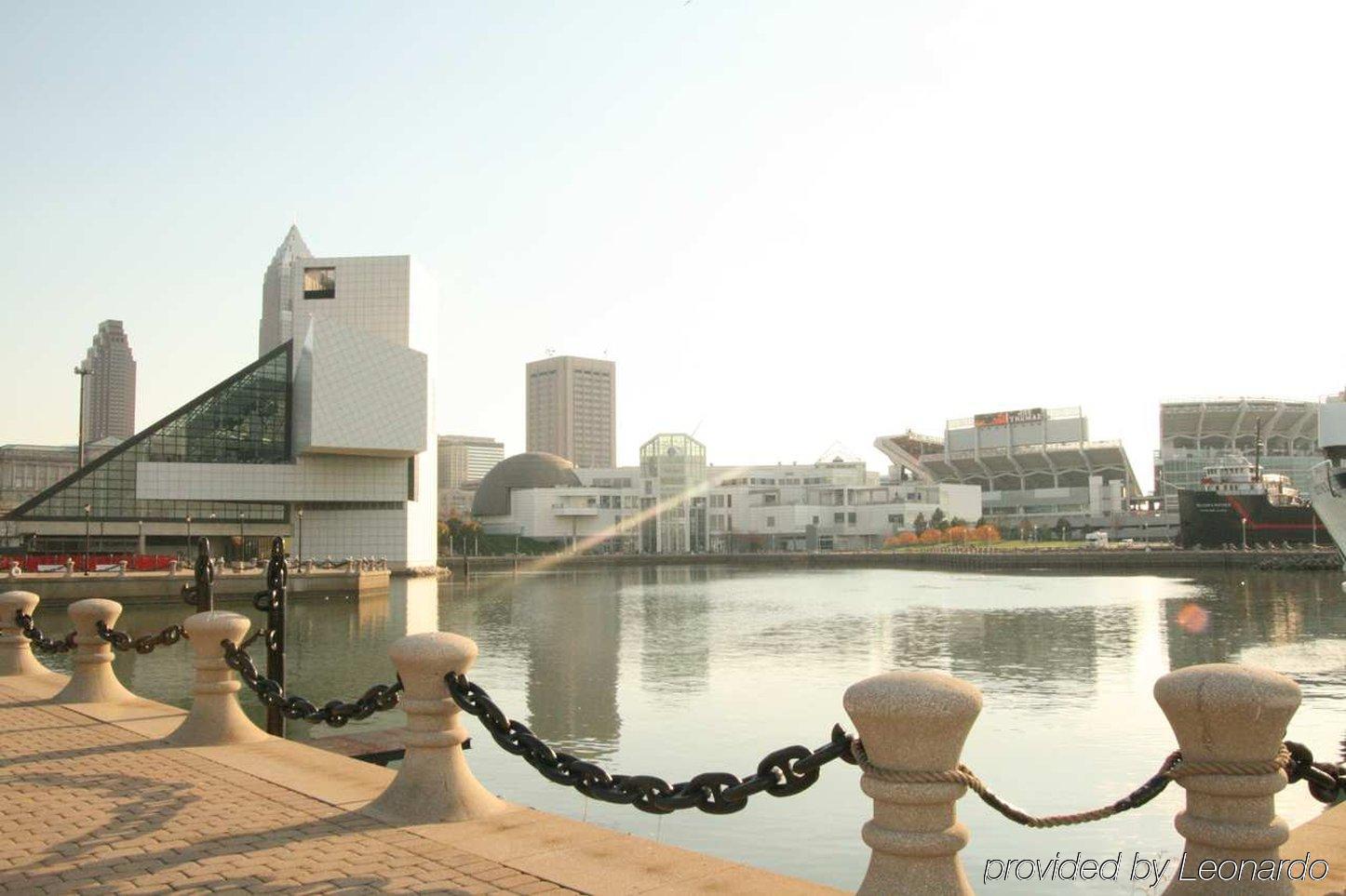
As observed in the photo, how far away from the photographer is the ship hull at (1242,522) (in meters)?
90.8

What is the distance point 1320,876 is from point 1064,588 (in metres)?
64.3

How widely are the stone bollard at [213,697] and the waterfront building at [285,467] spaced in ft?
256

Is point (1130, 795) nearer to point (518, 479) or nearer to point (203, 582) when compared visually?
point (203, 582)

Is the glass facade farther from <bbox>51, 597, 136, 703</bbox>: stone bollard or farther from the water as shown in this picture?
<bbox>51, 597, 136, 703</bbox>: stone bollard

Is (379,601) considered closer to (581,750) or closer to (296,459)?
(296,459)

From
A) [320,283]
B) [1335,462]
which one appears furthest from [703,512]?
[1335,462]

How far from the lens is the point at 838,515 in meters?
157

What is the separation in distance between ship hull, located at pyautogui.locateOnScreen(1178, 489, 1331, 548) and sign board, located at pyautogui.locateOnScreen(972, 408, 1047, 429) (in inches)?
2540

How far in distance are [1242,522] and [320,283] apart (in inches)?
3385

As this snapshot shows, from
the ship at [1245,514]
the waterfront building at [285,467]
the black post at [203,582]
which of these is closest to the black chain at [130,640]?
the black post at [203,582]

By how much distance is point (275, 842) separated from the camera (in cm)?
682

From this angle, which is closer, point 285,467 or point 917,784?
point 917,784

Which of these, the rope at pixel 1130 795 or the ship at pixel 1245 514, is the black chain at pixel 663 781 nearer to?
the rope at pixel 1130 795

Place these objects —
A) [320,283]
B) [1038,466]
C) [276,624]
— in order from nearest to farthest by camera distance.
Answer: [276,624]
[320,283]
[1038,466]
